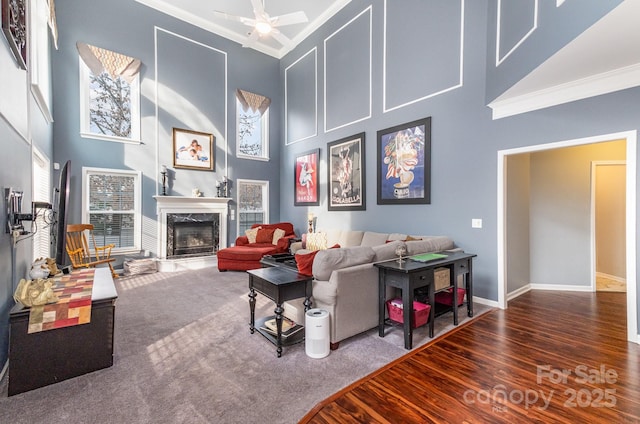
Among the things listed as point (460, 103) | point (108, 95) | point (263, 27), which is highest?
point (263, 27)

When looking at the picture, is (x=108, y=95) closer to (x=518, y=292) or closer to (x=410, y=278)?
(x=410, y=278)

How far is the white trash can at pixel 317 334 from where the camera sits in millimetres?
2371

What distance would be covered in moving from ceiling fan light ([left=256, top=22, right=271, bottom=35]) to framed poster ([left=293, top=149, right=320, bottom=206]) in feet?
8.58

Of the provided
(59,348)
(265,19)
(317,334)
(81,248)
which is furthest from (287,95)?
(59,348)

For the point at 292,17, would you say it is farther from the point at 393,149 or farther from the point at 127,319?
the point at 127,319

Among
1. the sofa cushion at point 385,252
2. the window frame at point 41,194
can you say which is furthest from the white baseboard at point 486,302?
the window frame at point 41,194

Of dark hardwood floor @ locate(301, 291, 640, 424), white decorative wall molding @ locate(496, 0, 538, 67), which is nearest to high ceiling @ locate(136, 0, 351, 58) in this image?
white decorative wall molding @ locate(496, 0, 538, 67)

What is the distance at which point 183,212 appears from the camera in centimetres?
624

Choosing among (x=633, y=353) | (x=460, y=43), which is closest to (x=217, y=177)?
(x=460, y=43)

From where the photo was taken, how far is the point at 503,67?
327cm

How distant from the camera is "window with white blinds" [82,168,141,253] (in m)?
5.42

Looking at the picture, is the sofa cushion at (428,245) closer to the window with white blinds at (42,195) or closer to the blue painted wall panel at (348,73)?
the blue painted wall panel at (348,73)

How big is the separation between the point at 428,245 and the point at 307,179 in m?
3.95

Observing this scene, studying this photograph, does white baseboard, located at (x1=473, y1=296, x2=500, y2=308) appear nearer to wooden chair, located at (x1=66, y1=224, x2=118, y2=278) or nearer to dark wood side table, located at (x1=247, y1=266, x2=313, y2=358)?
dark wood side table, located at (x1=247, y1=266, x2=313, y2=358)
